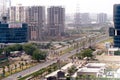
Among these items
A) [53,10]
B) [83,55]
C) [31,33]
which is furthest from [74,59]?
[53,10]

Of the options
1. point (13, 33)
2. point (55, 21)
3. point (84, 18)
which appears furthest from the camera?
point (84, 18)

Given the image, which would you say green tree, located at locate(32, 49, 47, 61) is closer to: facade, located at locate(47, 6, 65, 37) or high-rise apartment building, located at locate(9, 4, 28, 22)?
facade, located at locate(47, 6, 65, 37)

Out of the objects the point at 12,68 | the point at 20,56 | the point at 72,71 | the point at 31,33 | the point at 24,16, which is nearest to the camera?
the point at 72,71

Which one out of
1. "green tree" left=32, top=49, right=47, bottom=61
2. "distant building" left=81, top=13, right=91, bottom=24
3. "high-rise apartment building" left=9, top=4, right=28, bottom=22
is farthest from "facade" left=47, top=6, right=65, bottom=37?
"distant building" left=81, top=13, right=91, bottom=24

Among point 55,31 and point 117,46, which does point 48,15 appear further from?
point 117,46

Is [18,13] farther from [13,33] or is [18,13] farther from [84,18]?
[84,18]

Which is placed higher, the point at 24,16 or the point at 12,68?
the point at 24,16

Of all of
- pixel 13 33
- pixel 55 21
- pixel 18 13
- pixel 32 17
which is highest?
pixel 18 13

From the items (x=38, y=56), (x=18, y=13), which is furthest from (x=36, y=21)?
(x=38, y=56)
